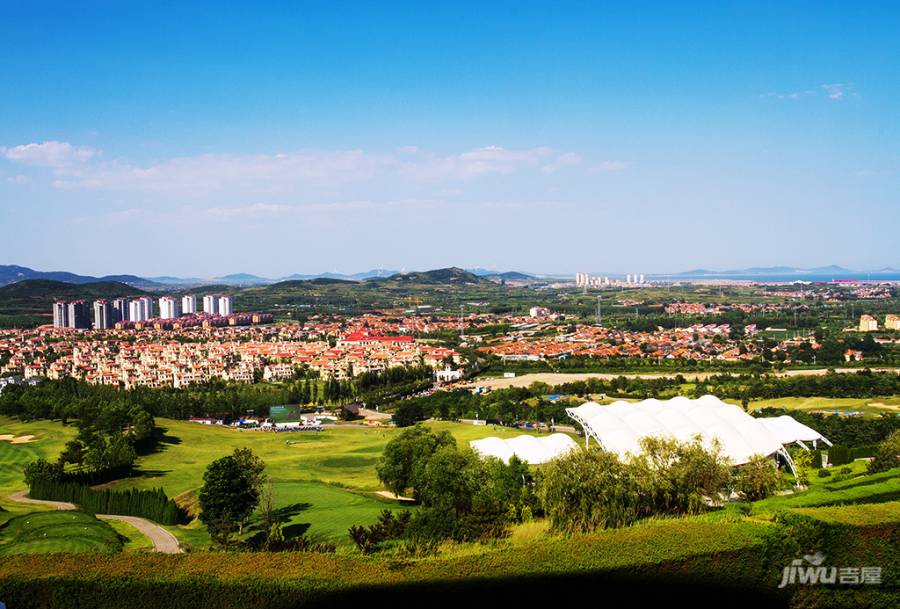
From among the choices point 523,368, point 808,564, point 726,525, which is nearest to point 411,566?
point 726,525

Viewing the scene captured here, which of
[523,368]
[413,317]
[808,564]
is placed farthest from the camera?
[413,317]

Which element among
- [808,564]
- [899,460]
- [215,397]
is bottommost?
[215,397]

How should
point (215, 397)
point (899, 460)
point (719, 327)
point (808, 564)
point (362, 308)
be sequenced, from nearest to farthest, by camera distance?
point (808, 564), point (899, 460), point (215, 397), point (719, 327), point (362, 308)

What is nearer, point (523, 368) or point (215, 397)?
point (215, 397)

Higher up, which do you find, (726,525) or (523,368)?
(726,525)

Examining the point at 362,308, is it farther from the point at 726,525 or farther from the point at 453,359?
the point at 726,525

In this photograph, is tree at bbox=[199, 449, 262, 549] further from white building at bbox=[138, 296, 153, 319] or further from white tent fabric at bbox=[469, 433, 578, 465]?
white building at bbox=[138, 296, 153, 319]

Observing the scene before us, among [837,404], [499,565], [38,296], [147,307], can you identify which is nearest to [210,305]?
[147,307]
